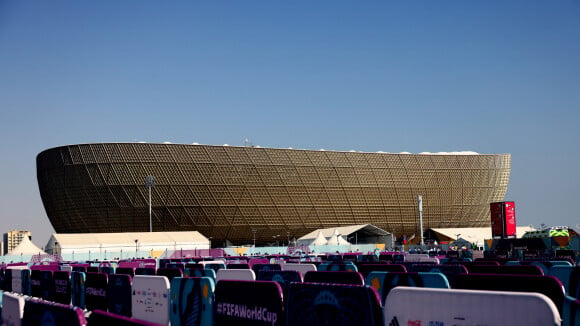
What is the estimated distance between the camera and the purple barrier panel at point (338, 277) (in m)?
8.83

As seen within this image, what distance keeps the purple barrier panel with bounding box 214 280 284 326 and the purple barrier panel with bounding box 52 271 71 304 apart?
11263 millimetres

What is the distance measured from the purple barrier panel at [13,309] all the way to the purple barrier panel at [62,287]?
10.9m

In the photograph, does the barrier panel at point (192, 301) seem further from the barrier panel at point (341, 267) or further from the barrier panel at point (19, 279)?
the barrier panel at point (19, 279)

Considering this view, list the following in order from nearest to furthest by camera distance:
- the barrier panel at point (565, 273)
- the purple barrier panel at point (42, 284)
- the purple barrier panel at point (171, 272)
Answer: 1. the barrier panel at point (565, 273)
2. the purple barrier panel at point (171, 272)
3. the purple barrier panel at point (42, 284)

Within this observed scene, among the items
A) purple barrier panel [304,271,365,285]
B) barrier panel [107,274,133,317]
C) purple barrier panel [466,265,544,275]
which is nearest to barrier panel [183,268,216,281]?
barrier panel [107,274,133,317]

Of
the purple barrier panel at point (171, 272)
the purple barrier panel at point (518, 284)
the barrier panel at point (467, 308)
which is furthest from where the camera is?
the purple barrier panel at point (171, 272)

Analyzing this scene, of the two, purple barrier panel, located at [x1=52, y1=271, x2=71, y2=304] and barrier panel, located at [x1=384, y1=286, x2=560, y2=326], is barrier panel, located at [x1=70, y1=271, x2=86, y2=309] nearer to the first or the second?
purple barrier panel, located at [x1=52, y1=271, x2=71, y2=304]

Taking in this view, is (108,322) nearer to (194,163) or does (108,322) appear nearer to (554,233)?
(554,233)

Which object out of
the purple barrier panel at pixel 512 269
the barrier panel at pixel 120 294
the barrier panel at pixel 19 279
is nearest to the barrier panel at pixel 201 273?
the barrier panel at pixel 120 294

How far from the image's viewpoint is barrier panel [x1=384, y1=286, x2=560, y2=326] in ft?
14.5

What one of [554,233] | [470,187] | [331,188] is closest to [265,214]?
[331,188]

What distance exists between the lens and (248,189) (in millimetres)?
128000

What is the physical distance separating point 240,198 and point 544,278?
121794mm

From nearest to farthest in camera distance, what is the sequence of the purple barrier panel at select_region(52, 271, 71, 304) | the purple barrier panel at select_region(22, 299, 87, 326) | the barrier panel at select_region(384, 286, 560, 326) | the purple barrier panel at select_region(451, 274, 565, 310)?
1. the barrier panel at select_region(384, 286, 560, 326)
2. the purple barrier panel at select_region(22, 299, 87, 326)
3. the purple barrier panel at select_region(451, 274, 565, 310)
4. the purple barrier panel at select_region(52, 271, 71, 304)
